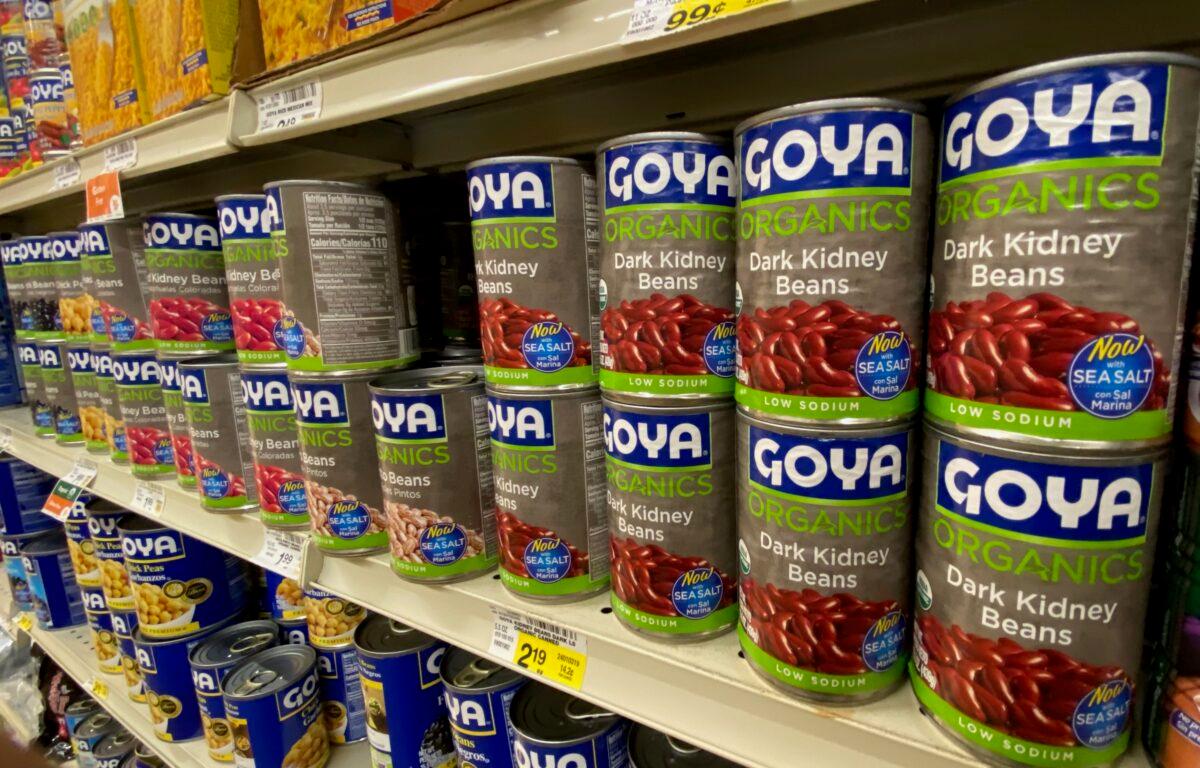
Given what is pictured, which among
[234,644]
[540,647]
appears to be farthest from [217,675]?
[540,647]

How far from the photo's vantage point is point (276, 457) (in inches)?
43.5

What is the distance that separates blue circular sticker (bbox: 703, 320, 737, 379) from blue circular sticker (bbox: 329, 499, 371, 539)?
0.63 meters

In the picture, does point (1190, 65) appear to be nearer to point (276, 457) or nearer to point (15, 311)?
point (276, 457)

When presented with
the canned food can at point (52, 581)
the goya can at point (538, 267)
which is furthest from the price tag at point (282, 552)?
the canned food can at point (52, 581)

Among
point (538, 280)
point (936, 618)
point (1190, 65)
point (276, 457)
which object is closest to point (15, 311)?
point (276, 457)

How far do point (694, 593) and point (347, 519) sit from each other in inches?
22.7

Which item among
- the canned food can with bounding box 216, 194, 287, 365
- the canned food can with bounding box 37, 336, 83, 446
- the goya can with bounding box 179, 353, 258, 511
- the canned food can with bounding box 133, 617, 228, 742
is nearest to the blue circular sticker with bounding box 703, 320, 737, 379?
the canned food can with bounding box 216, 194, 287, 365

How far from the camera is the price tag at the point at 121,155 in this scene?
1143 millimetres

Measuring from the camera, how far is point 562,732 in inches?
37.0

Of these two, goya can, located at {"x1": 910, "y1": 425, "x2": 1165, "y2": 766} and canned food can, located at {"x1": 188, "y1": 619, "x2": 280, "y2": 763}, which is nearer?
goya can, located at {"x1": 910, "y1": 425, "x2": 1165, "y2": 766}

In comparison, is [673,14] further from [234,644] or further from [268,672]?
[234,644]

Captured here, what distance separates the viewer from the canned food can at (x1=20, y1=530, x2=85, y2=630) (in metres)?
2.03

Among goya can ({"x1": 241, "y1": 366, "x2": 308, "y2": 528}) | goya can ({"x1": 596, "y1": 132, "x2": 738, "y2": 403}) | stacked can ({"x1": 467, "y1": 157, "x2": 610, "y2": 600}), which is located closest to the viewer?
goya can ({"x1": 596, "y1": 132, "x2": 738, "y2": 403})

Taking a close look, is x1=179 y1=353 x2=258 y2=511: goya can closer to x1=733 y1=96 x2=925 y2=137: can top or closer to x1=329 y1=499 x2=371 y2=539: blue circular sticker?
x1=329 y1=499 x2=371 y2=539: blue circular sticker
